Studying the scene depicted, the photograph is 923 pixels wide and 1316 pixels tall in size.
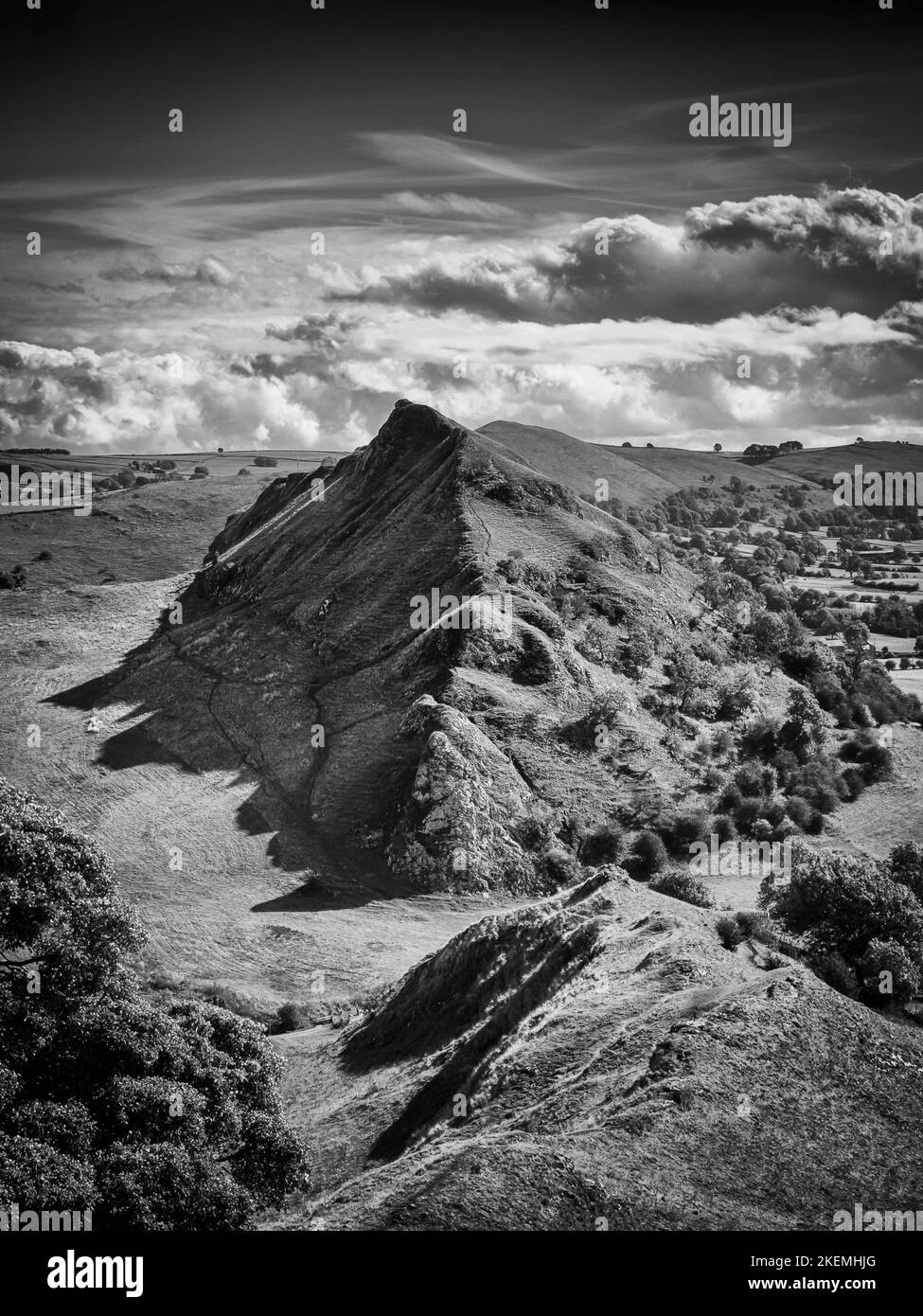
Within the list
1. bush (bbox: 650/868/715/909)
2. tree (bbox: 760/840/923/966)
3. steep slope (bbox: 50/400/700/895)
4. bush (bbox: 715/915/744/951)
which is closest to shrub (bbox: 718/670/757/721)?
steep slope (bbox: 50/400/700/895)

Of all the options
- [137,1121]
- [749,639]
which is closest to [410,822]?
[137,1121]

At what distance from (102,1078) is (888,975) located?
20683mm

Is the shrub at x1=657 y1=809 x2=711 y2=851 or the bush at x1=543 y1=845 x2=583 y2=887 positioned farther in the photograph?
the shrub at x1=657 y1=809 x2=711 y2=851

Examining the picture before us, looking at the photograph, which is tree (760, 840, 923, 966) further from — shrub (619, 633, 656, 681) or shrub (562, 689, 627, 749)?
shrub (619, 633, 656, 681)

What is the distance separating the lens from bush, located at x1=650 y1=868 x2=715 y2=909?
157 feet

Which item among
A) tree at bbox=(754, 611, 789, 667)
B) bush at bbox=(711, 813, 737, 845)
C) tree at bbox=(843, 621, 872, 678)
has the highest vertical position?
tree at bbox=(754, 611, 789, 667)

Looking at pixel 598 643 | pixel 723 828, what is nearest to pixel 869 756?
pixel 723 828

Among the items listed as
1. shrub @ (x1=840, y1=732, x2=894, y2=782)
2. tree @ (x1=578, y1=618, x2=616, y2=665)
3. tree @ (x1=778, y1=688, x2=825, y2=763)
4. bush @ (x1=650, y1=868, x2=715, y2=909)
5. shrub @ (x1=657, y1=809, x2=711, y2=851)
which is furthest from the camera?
tree @ (x1=578, y1=618, x2=616, y2=665)

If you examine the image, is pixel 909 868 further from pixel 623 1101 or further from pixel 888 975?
pixel 623 1101

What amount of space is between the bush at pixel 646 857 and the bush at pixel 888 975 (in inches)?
830

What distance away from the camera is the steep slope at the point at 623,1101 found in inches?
805

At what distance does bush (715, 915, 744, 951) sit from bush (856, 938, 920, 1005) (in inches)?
149

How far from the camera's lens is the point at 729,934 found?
3525cm
